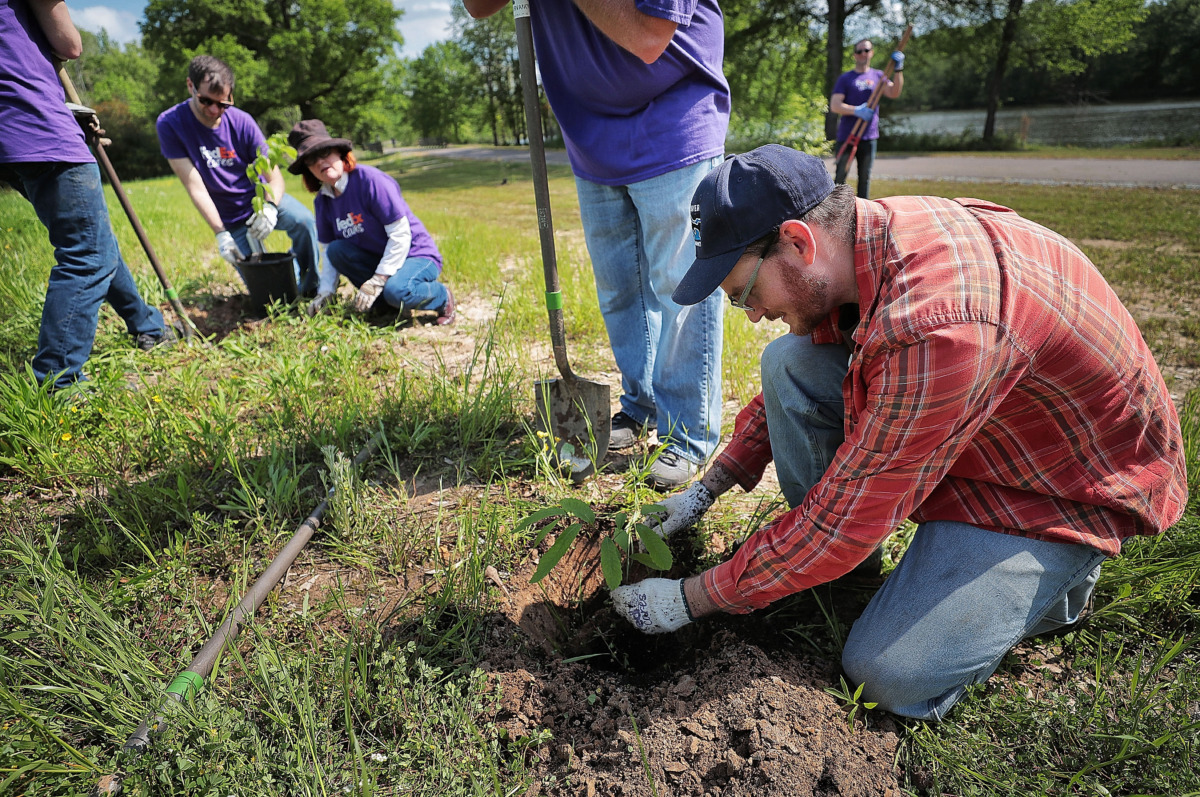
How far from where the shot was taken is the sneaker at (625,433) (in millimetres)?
2535

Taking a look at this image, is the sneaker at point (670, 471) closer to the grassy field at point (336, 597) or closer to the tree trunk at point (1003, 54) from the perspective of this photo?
the grassy field at point (336, 597)

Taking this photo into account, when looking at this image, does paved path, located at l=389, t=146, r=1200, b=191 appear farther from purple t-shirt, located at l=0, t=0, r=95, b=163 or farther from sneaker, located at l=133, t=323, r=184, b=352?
purple t-shirt, located at l=0, t=0, r=95, b=163

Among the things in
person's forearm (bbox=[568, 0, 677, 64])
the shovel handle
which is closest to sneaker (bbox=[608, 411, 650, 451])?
the shovel handle

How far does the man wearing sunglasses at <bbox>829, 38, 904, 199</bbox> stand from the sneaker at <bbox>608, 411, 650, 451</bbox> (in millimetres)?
5661

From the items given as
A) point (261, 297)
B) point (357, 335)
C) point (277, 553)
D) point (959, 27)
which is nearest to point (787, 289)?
point (277, 553)

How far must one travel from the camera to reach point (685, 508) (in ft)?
6.31

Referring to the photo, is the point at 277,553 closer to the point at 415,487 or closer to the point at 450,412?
the point at 415,487

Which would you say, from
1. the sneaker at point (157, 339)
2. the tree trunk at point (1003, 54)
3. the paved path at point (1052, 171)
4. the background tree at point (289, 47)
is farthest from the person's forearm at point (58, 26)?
the background tree at point (289, 47)

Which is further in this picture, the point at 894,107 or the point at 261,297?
the point at 894,107

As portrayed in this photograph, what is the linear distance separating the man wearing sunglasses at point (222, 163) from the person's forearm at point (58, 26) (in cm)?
97

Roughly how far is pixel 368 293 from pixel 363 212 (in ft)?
1.99

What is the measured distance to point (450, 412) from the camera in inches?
103

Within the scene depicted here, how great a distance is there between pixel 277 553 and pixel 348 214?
2.81 m

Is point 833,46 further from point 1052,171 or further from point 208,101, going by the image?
point 208,101
